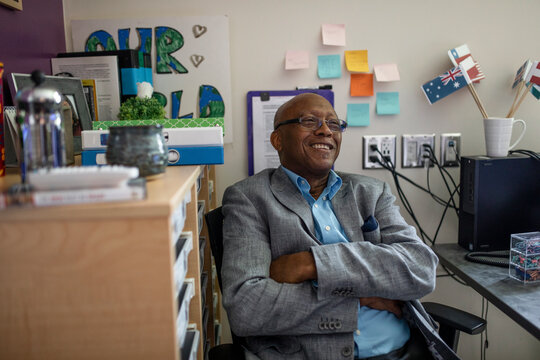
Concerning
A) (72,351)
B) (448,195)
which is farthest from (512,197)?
(72,351)

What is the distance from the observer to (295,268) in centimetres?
126

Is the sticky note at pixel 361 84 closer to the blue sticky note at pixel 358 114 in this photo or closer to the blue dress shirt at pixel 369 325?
the blue sticky note at pixel 358 114

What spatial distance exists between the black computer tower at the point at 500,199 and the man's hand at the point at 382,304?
0.59 meters

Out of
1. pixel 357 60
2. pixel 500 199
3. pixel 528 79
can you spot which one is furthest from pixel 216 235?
pixel 528 79

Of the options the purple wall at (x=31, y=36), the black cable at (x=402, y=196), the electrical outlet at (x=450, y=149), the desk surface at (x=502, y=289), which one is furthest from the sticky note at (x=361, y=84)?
the purple wall at (x=31, y=36)

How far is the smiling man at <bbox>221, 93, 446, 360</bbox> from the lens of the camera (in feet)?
3.97

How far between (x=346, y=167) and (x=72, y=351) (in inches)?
56.4

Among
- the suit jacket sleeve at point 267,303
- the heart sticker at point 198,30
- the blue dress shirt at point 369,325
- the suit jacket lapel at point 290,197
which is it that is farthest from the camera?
the heart sticker at point 198,30

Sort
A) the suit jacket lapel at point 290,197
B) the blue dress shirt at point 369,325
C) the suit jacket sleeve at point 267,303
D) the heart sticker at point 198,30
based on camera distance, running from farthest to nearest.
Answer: the heart sticker at point 198,30 → the suit jacket lapel at point 290,197 → the blue dress shirt at point 369,325 → the suit jacket sleeve at point 267,303

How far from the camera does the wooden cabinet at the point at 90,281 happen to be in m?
0.75

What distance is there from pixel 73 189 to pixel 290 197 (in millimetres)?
811

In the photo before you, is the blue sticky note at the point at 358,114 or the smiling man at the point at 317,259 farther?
the blue sticky note at the point at 358,114

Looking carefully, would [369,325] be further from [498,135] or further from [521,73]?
[521,73]

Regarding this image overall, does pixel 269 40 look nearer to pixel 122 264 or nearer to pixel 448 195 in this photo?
pixel 448 195
